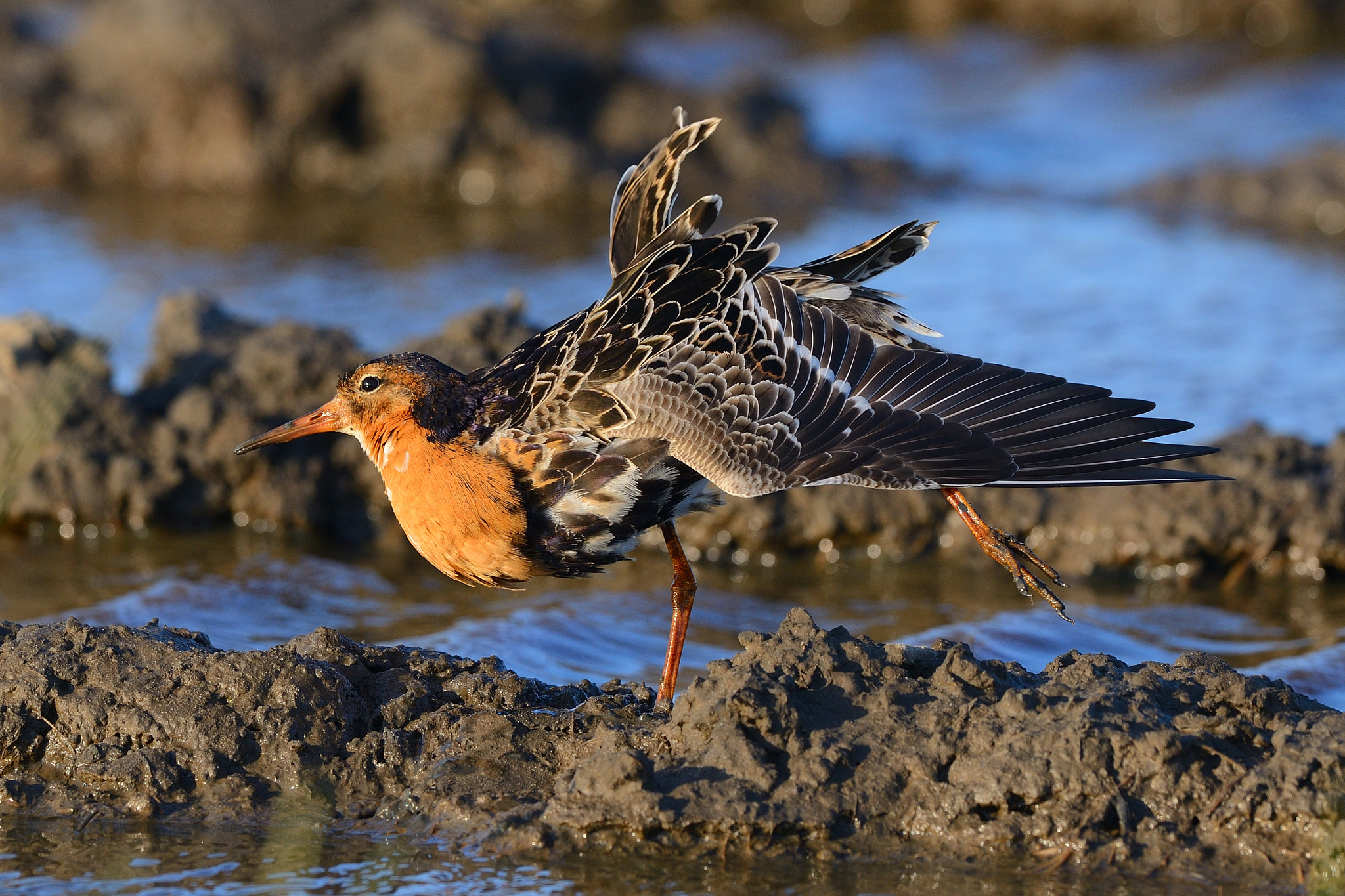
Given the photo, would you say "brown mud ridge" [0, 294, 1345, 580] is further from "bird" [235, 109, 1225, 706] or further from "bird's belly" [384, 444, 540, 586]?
"bird's belly" [384, 444, 540, 586]

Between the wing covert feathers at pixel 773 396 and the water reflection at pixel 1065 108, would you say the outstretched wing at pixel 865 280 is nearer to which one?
the wing covert feathers at pixel 773 396

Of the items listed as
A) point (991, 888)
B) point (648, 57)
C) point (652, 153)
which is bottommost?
point (991, 888)

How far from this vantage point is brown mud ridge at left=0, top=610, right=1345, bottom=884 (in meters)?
4.36

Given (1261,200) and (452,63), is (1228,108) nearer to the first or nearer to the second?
(1261,200)

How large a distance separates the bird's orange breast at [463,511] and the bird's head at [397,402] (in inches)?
2.7

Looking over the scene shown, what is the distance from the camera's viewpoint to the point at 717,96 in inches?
588

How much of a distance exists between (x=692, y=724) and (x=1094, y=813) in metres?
1.14

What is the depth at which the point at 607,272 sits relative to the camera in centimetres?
1220

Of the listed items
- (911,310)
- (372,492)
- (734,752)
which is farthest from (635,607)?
(911,310)

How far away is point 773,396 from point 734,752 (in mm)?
1307

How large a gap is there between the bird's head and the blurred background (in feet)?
2.61

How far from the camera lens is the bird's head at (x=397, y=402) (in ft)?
17.1

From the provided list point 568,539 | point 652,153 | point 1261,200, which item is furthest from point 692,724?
point 1261,200

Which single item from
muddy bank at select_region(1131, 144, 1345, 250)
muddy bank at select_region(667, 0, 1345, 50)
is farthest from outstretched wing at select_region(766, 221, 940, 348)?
muddy bank at select_region(667, 0, 1345, 50)
